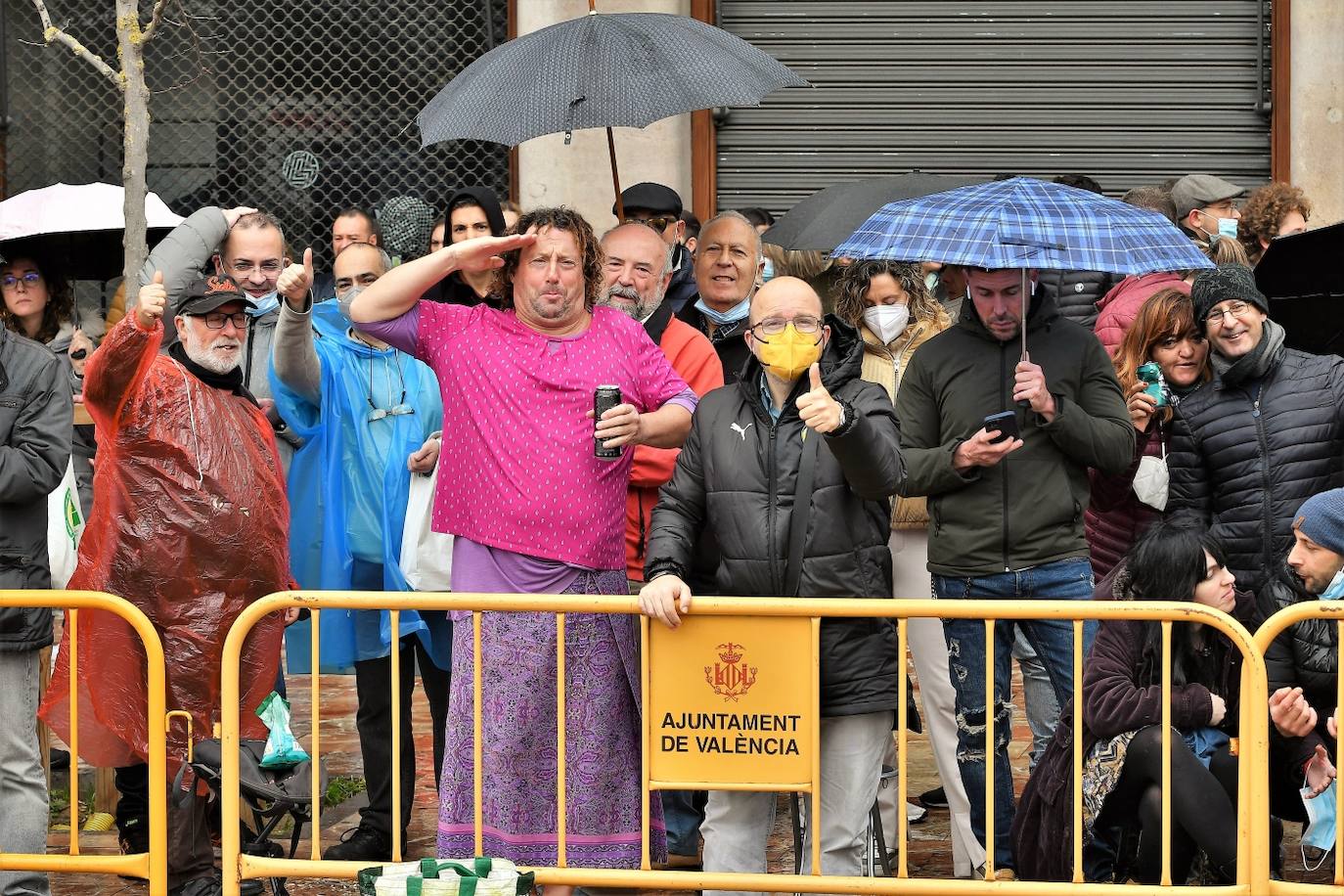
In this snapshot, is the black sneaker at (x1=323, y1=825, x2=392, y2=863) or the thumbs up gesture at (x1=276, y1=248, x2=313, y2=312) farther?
the black sneaker at (x1=323, y1=825, x2=392, y2=863)

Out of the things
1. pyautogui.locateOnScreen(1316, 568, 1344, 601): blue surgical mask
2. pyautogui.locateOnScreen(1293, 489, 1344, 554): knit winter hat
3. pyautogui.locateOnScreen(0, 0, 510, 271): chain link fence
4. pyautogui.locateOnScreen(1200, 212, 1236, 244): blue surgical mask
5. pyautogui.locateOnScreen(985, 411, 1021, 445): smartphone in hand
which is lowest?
pyautogui.locateOnScreen(1316, 568, 1344, 601): blue surgical mask

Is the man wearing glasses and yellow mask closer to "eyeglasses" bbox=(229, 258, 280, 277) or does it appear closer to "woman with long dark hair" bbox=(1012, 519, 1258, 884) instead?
"woman with long dark hair" bbox=(1012, 519, 1258, 884)

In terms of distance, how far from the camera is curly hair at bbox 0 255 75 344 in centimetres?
759

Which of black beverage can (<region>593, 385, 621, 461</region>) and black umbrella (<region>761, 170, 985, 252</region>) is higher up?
black umbrella (<region>761, 170, 985, 252</region>)

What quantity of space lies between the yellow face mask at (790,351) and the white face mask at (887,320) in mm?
1645

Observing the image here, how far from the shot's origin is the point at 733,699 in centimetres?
536

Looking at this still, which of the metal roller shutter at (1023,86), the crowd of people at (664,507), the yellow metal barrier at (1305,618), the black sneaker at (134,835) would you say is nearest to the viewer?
the yellow metal barrier at (1305,618)

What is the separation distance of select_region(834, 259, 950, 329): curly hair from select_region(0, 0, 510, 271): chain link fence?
527cm

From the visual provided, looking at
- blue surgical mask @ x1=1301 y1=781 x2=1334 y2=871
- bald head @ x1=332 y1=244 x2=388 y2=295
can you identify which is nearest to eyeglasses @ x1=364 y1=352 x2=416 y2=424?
bald head @ x1=332 y1=244 x2=388 y2=295

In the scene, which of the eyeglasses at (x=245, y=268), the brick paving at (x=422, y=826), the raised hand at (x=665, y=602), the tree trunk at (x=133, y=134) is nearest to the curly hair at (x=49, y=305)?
the tree trunk at (x=133, y=134)

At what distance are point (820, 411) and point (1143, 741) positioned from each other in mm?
1472

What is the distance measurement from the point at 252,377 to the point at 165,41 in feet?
17.0

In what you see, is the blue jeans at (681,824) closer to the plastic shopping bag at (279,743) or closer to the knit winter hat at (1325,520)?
the plastic shopping bag at (279,743)

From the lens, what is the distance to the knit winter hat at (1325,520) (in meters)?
6.01
